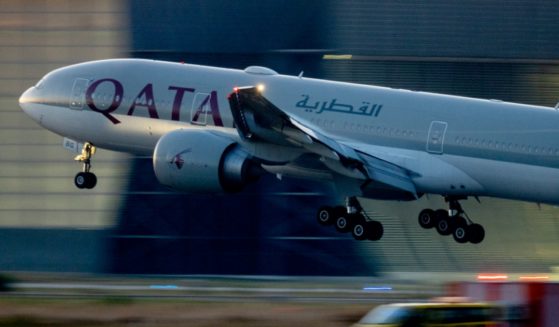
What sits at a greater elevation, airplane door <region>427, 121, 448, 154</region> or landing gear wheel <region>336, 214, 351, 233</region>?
airplane door <region>427, 121, 448, 154</region>

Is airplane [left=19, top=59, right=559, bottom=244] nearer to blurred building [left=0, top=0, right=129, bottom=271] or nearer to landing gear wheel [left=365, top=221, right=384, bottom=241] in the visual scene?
landing gear wheel [left=365, top=221, right=384, bottom=241]

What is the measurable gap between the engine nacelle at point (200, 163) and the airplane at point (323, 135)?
0.03 metres

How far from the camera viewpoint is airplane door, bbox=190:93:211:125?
44.9m

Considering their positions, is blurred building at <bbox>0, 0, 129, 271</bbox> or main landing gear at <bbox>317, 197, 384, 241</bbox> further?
blurred building at <bbox>0, 0, 129, 271</bbox>

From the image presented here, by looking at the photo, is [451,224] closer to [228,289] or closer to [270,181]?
[228,289]

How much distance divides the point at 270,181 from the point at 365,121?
19269 millimetres

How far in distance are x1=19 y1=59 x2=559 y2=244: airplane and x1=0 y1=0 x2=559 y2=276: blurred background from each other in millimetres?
15714

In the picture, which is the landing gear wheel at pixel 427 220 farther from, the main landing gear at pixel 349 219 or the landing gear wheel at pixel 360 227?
the landing gear wheel at pixel 360 227

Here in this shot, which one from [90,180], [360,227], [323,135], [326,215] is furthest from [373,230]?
[90,180]

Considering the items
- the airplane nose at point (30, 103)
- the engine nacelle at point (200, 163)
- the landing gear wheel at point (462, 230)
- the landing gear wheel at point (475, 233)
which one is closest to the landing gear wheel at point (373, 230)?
the landing gear wheel at point (462, 230)

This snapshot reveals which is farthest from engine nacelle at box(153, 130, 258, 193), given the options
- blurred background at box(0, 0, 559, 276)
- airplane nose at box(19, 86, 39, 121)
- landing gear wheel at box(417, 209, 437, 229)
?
blurred background at box(0, 0, 559, 276)

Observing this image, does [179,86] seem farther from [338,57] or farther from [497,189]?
[338,57]

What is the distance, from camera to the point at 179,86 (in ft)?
149

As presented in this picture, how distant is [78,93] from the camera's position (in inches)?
1875
